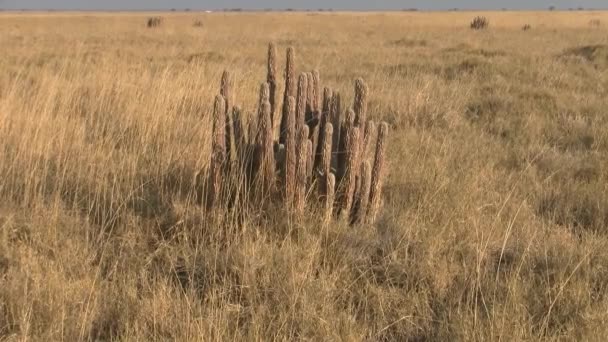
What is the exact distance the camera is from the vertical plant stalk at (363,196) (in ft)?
11.3

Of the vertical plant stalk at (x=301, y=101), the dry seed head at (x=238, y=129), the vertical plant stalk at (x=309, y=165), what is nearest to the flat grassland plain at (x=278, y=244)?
the vertical plant stalk at (x=309, y=165)

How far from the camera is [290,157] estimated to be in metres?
3.39

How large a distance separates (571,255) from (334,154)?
1472mm

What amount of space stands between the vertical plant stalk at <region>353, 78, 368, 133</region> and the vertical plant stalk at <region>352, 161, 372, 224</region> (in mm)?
257

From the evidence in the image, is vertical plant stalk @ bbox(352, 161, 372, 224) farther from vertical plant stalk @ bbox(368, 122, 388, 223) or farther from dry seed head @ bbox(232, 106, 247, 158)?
dry seed head @ bbox(232, 106, 247, 158)

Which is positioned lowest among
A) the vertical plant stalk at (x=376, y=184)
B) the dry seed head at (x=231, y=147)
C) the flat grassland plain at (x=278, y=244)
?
the flat grassland plain at (x=278, y=244)

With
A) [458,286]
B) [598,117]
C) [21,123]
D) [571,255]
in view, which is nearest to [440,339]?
[458,286]

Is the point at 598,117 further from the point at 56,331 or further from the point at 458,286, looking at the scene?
the point at 56,331

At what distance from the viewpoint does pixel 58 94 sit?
6.45 metres

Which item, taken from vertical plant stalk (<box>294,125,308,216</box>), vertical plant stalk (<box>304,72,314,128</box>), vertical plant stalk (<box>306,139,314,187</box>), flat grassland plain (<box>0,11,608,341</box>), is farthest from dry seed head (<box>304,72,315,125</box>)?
flat grassland plain (<box>0,11,608,341</box>)

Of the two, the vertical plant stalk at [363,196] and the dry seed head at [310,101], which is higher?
the dry seed head at [310,101]

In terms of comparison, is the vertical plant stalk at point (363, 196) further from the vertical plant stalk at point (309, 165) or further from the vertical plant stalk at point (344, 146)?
the vertical plant stalk at point (309, 165)

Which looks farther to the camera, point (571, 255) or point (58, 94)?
point (58, 94)

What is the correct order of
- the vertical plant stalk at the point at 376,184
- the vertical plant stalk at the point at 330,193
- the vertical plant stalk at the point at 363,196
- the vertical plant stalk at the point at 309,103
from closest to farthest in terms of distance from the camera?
the vertical plant stalk at the point at 330,193 → the vertical plant stalk at the point at 363,196 → the vertical plant stalk at the point at 376,184 → the vertical plant stalk at the point at 309,103
